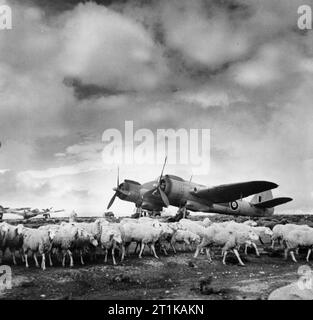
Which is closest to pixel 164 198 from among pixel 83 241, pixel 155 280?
pixel 83 241

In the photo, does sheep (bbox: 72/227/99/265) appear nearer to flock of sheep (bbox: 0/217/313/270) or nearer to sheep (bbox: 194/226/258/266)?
flock of sheep (bbox: 0/217/313/270)

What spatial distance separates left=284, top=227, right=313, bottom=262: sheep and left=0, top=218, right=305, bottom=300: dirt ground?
502 mm

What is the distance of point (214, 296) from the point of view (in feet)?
30.1

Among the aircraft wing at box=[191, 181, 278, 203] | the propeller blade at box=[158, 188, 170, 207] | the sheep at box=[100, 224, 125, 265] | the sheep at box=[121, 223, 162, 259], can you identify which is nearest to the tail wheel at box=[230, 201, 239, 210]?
the aircraft wing at box=[191, 181, 278, 203]

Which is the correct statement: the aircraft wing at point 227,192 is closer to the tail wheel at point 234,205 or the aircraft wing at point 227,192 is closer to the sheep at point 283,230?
the tail wheel at point 234,205

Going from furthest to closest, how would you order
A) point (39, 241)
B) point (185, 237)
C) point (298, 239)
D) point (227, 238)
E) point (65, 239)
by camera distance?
point (185, 237) → point (298, 239) → point (227, 238) → point (65, 239) → point (39, 241)

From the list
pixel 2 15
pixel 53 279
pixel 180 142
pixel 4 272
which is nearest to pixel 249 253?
pixel 180 142

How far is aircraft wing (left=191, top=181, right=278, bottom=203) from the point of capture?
2216cm

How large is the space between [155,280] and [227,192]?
15.0 metres

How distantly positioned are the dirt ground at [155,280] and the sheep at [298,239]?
50 centimetres

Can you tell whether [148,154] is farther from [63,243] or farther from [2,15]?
[2,15]

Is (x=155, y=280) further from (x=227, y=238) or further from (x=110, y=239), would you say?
(x=227, y=238)

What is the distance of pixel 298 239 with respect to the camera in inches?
499
